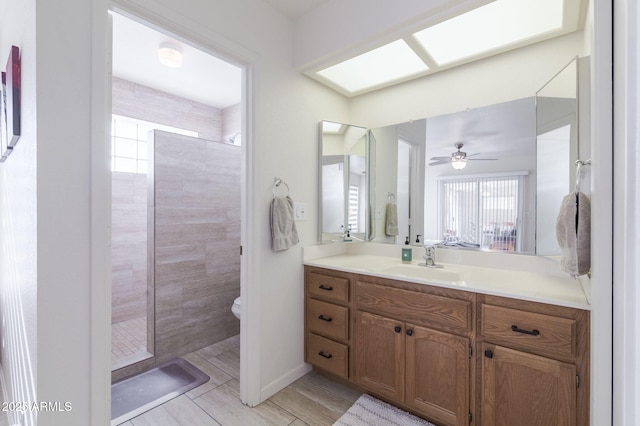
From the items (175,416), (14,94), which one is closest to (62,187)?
(14,94)

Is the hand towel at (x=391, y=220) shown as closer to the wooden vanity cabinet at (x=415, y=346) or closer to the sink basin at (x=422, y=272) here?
the sink basin at (x=422, y=272)

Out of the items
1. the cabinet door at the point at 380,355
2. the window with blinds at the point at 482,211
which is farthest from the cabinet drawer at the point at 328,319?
the window with blinds at the point at 482,211

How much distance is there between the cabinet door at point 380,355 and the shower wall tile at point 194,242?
61.3 inches

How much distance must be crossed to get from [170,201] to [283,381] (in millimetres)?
1706

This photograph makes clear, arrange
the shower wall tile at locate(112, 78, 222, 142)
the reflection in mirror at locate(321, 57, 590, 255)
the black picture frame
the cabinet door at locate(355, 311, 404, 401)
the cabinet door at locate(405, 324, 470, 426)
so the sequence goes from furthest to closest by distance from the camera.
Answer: the shower wall tile at locate(112, 78, 222, 142)
the cabinet door at locate(355, 311, 404, 401)
the reflection in mirror at locate(321, 57, 590, 255)
the cabinet door at locate(405, 324, 470, 426)
the black picture frame

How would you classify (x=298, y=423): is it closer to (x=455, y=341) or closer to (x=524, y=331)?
(x=455, y=341)

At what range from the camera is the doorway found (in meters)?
2.38

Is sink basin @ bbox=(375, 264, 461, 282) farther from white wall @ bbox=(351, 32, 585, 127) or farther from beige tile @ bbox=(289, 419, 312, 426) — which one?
white wall @ bbox=(351, 32, 585, 127)

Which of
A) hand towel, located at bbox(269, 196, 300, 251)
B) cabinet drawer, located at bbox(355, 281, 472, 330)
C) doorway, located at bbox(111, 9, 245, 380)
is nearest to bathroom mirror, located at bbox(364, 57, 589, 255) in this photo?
cabinet drawer, located at bbox(355, 281, 472, 330)

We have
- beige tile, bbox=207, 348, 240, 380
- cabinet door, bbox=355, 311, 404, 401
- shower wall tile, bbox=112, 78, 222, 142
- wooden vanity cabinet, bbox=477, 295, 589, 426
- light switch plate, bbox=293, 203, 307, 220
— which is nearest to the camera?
wooden vanity cabinet, bbox=477, 295, 589, 426

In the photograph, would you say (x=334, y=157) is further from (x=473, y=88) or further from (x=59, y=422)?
(x=59, y=422)

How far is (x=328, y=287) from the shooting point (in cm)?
202

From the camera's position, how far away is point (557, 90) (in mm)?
1609

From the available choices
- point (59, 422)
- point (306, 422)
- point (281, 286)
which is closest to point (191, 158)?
point (281, 286)
